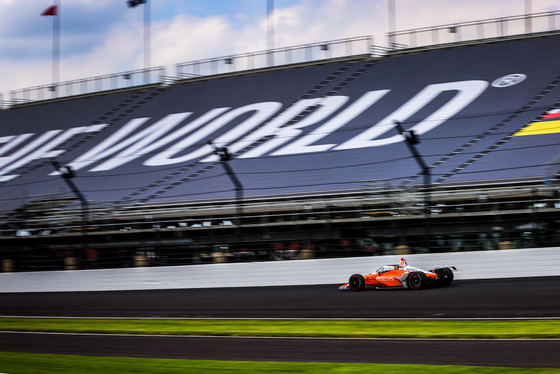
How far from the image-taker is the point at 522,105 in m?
21.2

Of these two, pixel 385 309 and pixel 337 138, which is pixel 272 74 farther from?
pixel 385 309

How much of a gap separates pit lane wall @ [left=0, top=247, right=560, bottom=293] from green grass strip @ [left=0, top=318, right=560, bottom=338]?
14.5ft

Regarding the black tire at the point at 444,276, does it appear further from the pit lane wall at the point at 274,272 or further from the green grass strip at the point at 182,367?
the green grass strip at the point at 182,367

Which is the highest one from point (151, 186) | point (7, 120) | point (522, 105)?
point (7, 120)

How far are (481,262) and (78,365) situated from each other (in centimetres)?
873

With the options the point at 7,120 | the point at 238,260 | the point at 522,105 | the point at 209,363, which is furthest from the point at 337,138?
the point at 7,120

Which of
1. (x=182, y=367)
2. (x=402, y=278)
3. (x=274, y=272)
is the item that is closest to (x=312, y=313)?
(x=402, y=278)

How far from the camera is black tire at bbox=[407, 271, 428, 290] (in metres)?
13.0

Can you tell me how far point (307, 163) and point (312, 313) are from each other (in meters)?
11.5

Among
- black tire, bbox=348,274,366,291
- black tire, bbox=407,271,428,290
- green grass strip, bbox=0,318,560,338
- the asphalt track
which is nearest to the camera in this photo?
the asphalt track

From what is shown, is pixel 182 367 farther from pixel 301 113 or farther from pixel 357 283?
pixel 301 113

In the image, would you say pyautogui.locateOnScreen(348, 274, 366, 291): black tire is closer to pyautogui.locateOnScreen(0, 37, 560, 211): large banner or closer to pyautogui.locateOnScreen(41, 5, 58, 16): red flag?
pyautogui.locateOnScreen(0, 37, 560, 211): large banner

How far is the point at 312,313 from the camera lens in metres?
10.9

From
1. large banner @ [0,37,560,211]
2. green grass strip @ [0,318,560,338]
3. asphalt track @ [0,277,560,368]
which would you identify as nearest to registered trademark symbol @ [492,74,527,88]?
large banner @ [0,37,560,211]
